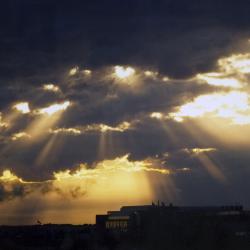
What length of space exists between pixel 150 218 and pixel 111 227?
41527 millimetres

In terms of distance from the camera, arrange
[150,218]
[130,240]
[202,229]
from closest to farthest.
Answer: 1. [202,229]
2. [130,240]
3. [150,218]

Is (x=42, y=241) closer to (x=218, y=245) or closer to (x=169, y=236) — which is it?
(x=169, y=236)

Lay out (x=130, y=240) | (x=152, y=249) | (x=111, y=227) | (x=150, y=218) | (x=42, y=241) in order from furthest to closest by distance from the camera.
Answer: (x=111, y=227)
(x=42, y=241)
(x=150, y=218)
(x=130, y=240)
(x=152, y=249)

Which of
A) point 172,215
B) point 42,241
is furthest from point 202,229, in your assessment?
point 42,241

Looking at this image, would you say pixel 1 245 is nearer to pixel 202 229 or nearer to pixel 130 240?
pixel 130 240

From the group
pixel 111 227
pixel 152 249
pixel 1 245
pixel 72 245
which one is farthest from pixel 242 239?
pixel 111 227

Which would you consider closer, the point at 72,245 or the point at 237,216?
the point at 72,245

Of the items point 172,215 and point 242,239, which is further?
point 172,215

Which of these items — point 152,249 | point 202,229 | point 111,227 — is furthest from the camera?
point 111,227

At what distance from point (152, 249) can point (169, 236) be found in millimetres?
14510

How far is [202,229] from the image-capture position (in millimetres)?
129625

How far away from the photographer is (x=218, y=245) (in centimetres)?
12088

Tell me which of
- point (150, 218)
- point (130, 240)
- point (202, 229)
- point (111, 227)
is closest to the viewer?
point (202, 229)

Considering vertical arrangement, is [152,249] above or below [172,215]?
below
